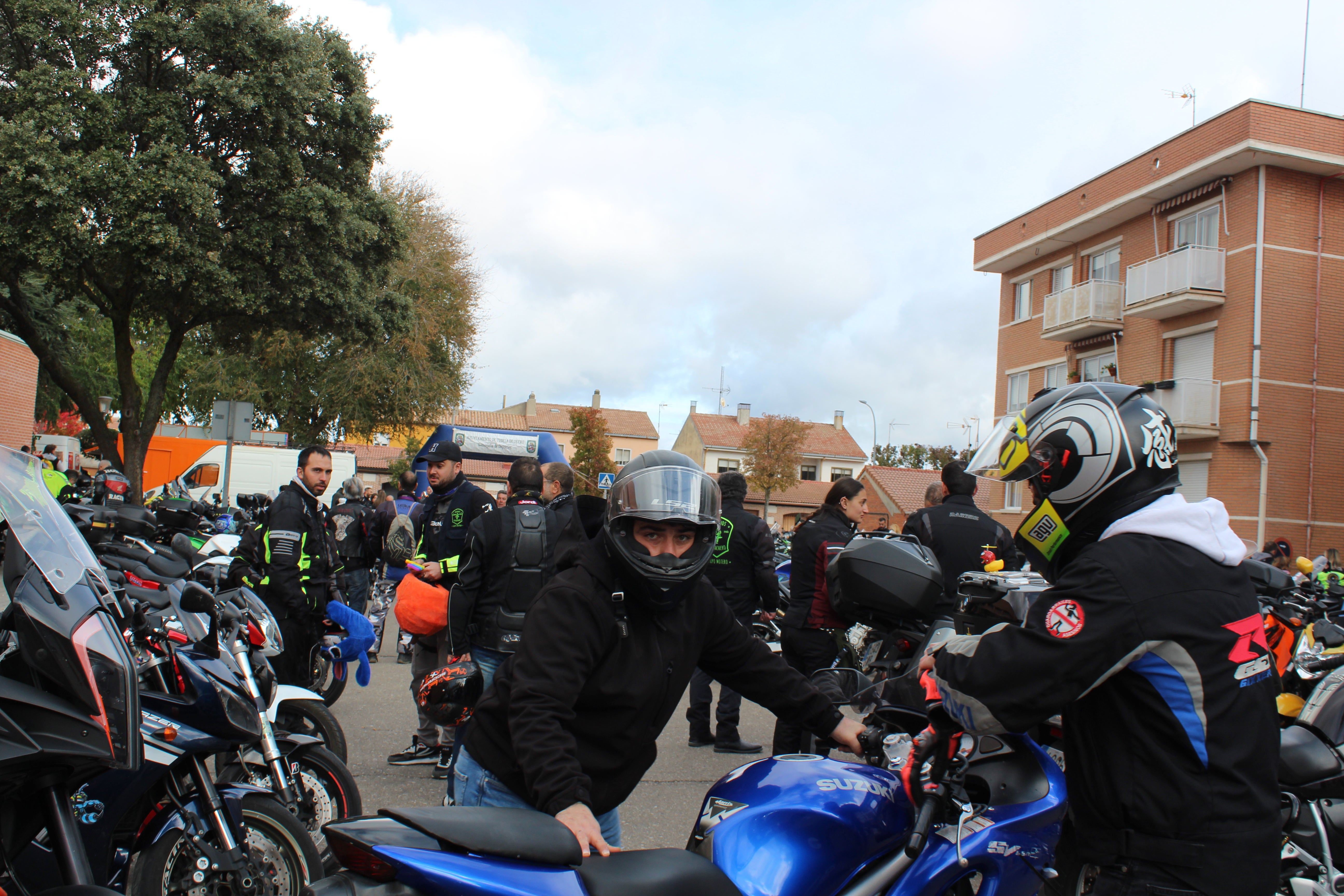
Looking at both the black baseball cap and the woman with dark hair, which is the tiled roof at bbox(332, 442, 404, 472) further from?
the woman with dark hair

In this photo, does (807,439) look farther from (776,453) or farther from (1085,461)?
(1085,461)

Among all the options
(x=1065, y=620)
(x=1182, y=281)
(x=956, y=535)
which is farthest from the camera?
(x=1182, y=281)

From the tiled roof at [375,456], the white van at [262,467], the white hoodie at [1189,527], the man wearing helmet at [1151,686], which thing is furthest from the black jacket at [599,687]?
the tiled roof at [375,456]

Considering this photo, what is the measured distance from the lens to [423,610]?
5961 millimetres

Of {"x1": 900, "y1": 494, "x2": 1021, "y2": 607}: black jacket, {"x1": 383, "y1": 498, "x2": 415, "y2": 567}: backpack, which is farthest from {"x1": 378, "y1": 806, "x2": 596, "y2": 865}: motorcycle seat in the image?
{"x1": 383, "y1": 498, "x2": 415, "y2": 567}: backpack

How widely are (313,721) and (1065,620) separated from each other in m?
3.98

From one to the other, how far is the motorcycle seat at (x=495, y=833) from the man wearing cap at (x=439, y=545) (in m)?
3.98

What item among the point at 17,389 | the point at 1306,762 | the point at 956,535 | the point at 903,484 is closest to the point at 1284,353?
the point at 956,535

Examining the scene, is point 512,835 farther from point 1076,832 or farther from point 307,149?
point 307,149

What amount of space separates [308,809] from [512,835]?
255cm

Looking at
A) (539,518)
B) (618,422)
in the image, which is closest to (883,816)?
(539,518)

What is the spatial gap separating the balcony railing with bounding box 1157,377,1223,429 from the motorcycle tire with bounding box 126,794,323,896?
21.3 m

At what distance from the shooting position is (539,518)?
Result: 5.61 metres

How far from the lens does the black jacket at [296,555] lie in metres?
5.96
